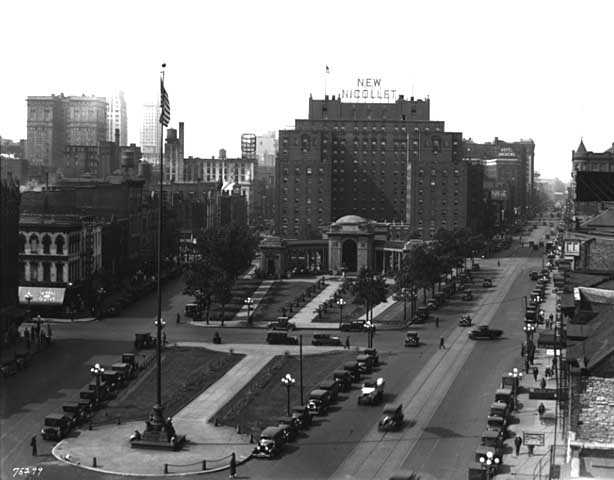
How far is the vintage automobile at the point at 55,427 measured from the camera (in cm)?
6038

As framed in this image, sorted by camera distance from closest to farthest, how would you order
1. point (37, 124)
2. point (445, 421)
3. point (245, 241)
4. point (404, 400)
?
point (445, 421)
point (404, 400)
point (245, 241)
point (37, 124)

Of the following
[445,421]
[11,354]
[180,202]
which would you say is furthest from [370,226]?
[445,421]

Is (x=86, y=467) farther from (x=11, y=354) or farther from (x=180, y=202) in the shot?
(x=180, y=202)

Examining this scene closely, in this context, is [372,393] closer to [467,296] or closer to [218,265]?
[218,265]

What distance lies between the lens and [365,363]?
265ft

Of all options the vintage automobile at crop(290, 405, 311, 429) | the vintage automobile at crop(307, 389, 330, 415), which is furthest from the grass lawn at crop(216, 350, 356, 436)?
the vintage automobile at crop(307, 389, 330, 415)

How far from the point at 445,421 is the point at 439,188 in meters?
131

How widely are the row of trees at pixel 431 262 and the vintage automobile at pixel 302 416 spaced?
5388cm

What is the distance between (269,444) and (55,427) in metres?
13.5

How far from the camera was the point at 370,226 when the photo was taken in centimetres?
16975

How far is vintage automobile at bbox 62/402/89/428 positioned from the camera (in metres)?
63.8

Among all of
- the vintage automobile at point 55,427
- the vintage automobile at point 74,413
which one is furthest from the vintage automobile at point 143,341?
the vintage automobile at point 55,427

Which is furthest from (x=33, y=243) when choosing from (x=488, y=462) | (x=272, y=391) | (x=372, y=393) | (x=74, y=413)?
(x=488, y=462)

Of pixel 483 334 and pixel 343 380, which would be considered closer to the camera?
pixel 343 380
